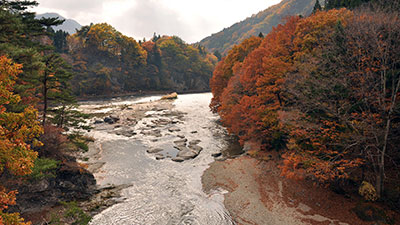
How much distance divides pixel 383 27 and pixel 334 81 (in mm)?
5128

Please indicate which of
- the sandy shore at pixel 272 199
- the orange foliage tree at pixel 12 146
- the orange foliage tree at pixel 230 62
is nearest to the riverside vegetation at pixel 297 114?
the orange foliage tree at pixel 12 146

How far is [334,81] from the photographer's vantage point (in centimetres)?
1684

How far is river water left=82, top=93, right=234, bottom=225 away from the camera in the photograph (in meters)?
16.8

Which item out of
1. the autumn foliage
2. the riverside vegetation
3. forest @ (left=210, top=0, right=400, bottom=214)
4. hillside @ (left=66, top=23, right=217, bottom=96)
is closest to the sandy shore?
the riverside vegetation

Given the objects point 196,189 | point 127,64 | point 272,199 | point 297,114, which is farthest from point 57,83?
point 127,64

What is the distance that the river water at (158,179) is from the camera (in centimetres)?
1682

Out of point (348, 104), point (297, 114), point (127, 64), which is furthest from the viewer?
point (127, 64)

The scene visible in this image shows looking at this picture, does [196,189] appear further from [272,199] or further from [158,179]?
[272,199]

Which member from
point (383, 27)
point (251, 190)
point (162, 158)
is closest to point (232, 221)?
point (251, 190)

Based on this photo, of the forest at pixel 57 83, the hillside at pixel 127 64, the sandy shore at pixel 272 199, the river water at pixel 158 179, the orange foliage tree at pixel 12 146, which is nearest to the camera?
the orange foliage tree at pixel 12 146

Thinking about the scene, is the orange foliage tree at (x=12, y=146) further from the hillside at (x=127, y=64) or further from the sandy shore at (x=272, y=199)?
the hillside at (x=127, y=64)

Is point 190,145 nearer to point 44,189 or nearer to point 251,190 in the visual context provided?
point 251,190

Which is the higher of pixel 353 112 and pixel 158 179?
pixel 353 112

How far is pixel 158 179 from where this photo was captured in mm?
23172
